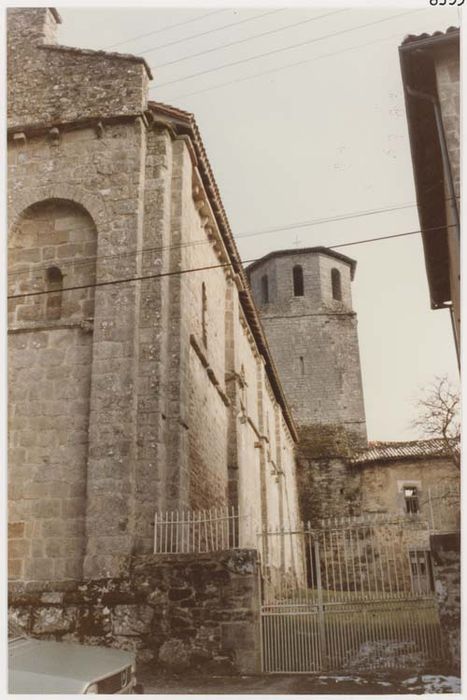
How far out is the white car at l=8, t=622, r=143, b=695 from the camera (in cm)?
455

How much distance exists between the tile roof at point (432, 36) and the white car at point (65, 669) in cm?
825

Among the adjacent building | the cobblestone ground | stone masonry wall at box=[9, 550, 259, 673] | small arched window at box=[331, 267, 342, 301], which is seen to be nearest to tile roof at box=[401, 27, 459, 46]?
the adjacent building

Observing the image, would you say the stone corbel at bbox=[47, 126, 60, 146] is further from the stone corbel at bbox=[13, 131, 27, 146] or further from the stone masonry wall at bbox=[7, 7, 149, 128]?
the stone corbel at bbox=[13, 131, 27, 146]

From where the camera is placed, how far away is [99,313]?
1065cm

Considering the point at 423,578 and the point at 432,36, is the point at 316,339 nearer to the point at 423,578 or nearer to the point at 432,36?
the point at 423,578

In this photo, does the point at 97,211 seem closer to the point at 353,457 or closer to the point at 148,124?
the point at 148,124

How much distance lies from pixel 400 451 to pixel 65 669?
2688 cm

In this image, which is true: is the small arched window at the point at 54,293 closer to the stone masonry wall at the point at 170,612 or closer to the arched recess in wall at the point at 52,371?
the arched recess in wall at the point at 52,371

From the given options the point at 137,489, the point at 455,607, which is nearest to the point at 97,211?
the point at 137,489

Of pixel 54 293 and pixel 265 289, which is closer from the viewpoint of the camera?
pixel 54 293

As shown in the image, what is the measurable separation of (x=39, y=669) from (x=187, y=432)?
6.12 meters

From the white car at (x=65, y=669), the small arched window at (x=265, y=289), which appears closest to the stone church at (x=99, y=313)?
the white car at (x=65, y=669)

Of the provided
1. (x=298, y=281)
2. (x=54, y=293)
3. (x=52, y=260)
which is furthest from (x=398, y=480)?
(x=52, y=260)

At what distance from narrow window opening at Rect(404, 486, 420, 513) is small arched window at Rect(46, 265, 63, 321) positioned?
70.2ft
